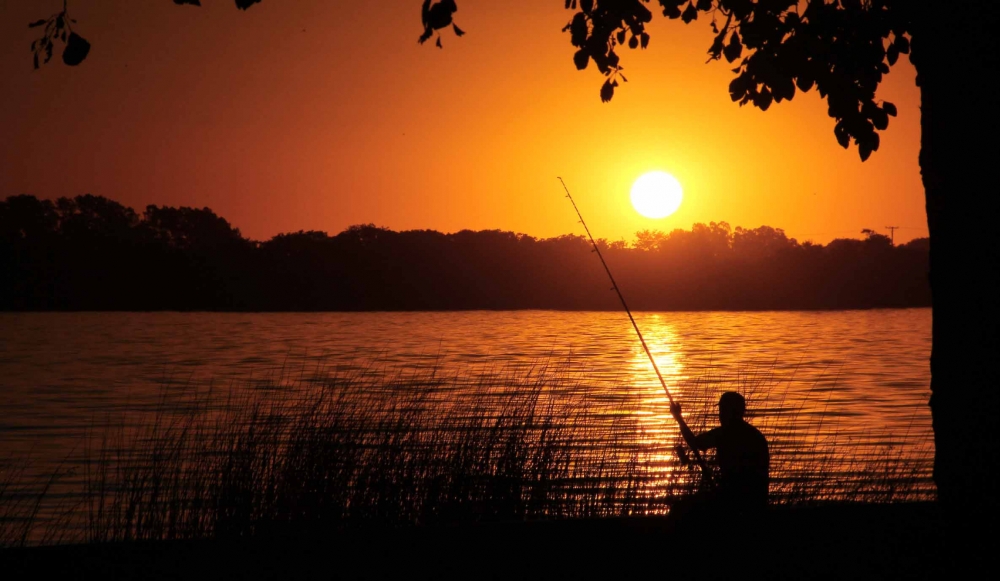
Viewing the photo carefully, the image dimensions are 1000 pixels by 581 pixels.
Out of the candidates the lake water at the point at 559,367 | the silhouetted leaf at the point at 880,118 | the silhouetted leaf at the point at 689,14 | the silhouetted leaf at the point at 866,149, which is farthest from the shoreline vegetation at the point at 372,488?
the silhouetted leaf at the point at 689,14

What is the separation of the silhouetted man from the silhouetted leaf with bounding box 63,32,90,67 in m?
4.37

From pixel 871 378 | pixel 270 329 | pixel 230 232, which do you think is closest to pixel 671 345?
pixel 871 378

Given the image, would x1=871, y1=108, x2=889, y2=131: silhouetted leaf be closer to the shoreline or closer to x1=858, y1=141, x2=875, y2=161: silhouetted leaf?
x1=858, y1=141, x2=875, y2=161: silhouetted leaf

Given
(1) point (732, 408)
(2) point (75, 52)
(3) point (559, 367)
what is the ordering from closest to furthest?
(2) point (75, 52), (1) point (732, 408), (3) point (559, 367)

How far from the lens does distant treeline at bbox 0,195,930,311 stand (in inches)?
3484

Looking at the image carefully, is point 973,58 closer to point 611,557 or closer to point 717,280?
point 611,557

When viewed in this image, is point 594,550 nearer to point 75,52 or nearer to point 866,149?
point 75,52

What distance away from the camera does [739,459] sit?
6691mm

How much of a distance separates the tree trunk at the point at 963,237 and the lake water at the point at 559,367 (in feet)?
20.2

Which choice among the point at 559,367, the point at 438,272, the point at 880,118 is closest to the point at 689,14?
the point at 880,118

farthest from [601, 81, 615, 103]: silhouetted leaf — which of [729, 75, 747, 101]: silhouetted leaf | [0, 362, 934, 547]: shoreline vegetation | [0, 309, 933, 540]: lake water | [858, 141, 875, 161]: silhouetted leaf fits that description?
[0, 309, 933, 540]: lake water

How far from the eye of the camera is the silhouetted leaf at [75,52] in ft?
17.3

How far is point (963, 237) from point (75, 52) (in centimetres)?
438

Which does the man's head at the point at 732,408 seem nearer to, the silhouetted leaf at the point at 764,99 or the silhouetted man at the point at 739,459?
the silhouetted man at the point at 739,459
